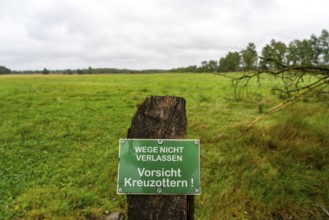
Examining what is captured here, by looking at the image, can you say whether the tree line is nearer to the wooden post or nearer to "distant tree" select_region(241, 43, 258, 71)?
"distant tree" select_region(241, 43, 258, 71)

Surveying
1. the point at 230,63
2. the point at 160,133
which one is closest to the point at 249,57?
the point at 230,63

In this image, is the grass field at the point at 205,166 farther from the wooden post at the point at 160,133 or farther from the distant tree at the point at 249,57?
the wooden post at the point at 160,133

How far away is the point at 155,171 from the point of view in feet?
5.78

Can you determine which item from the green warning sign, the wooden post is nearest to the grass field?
the wooden post

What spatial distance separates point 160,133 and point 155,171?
25cm

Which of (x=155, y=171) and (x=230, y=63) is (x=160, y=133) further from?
(x=230, y=63)

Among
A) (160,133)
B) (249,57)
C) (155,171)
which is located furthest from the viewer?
(249,57)

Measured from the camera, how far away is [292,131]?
6395 millimetres

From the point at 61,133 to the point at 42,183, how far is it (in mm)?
2545

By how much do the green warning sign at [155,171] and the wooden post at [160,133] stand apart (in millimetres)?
80

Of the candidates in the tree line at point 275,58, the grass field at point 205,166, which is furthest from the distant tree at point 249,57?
the grass field at point 205,166

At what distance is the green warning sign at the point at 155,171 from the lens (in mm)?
1759

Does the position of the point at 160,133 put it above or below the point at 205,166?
above

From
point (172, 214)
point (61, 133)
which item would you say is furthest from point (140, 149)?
point (61, 133)
